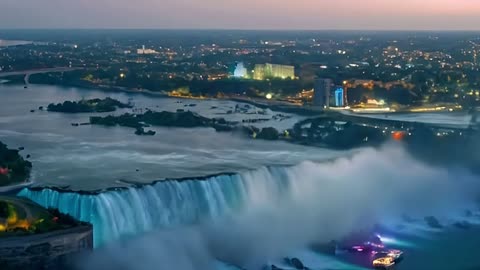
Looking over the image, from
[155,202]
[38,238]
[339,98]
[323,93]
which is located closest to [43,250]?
[38,238]

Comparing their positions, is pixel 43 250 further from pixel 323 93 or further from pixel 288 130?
pixel 323 93

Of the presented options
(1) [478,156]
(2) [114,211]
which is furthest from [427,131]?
(2) [114,211]

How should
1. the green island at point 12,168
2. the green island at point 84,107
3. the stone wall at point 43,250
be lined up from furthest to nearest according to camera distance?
the green island at point 84,107 → the green island at point 12,168 → the stone wall at point 43,250

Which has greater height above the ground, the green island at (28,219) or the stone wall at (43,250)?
the green island at (28,219)

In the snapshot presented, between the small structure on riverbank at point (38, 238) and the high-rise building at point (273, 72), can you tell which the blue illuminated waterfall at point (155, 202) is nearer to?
the small structure on riverbank at point (38, 238)

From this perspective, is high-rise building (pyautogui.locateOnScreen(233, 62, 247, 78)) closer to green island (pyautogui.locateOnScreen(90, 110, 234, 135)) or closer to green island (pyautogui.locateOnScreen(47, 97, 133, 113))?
green island (pyautogui.locateOnScreen(47, 97, 133, 113))

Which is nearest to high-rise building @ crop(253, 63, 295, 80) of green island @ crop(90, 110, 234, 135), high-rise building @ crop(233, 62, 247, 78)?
high-rise building @ crop(233, 62, 247, 78)

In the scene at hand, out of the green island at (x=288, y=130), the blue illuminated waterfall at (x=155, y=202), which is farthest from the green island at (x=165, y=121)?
the blue illuminated waterfall at (x=155, y=202)
